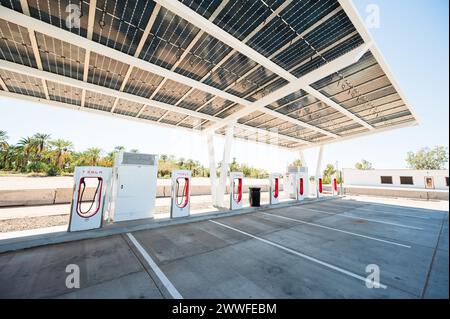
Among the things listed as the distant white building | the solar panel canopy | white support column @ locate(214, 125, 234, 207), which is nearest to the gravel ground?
the solar panel canopy

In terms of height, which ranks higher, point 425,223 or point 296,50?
point 296,50

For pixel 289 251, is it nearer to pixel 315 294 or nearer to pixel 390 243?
pixel 315 294

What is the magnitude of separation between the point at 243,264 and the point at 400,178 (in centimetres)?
3735

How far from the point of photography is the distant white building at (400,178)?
25.8 m

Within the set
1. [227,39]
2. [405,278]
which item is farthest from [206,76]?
[405,278]

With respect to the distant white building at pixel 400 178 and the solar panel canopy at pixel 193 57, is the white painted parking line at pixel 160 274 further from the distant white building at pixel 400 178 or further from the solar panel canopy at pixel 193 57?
the distant white building at pixel 400 178

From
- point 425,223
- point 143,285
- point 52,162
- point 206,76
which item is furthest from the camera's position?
point 52,162

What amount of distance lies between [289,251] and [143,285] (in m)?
3.58

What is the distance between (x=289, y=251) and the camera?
485 cm

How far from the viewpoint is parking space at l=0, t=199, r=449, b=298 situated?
121 inches

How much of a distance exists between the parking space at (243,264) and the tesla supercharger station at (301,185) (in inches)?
300

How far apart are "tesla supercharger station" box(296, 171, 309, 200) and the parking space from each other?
7.61 m

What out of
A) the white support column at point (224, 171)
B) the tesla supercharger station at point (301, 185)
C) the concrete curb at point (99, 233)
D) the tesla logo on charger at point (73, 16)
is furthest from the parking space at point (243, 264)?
the tesla supercharger station at point (301, 185)

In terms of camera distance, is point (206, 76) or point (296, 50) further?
point (206, 76)
